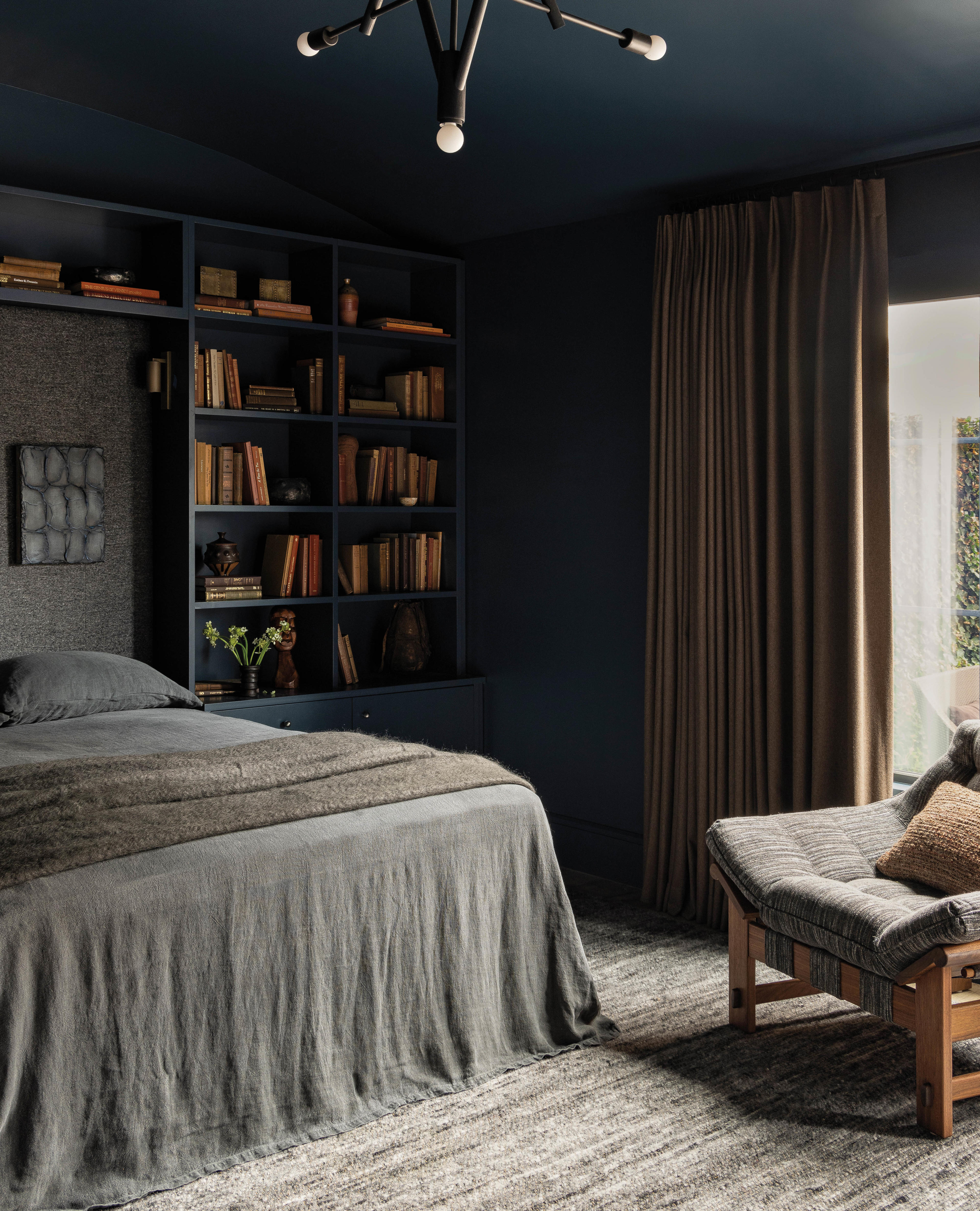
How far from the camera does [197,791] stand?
2.60 metres

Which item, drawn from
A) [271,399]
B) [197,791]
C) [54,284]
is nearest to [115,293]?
[54,284]

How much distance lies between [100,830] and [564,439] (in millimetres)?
2749

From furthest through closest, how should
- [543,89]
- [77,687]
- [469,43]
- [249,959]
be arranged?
1. [77,687]
2. [543,89]
3. [249,959]
4. [469,43]

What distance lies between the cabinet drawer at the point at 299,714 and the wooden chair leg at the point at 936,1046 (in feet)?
7.83

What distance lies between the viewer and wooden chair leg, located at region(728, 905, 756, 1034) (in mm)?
3000

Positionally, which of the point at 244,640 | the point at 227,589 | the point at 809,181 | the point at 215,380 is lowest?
the point at 244,640

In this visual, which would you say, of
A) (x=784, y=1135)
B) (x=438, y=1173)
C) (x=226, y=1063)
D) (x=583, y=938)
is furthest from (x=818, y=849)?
(x=226, y=1063)

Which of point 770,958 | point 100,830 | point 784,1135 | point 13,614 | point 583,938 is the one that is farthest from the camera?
point 13,614

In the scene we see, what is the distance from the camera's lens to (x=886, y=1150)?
7.98ft

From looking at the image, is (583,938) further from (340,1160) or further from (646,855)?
(340,1160)

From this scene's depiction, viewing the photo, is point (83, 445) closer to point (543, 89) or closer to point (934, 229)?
point (543, 89)

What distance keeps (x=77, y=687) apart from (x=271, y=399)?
1.41 metres

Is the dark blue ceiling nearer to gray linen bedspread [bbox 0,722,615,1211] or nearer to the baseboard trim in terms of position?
gray linen bedspread [bbox 0,722,615,1211]

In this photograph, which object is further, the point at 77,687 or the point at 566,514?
the point at 566,514
